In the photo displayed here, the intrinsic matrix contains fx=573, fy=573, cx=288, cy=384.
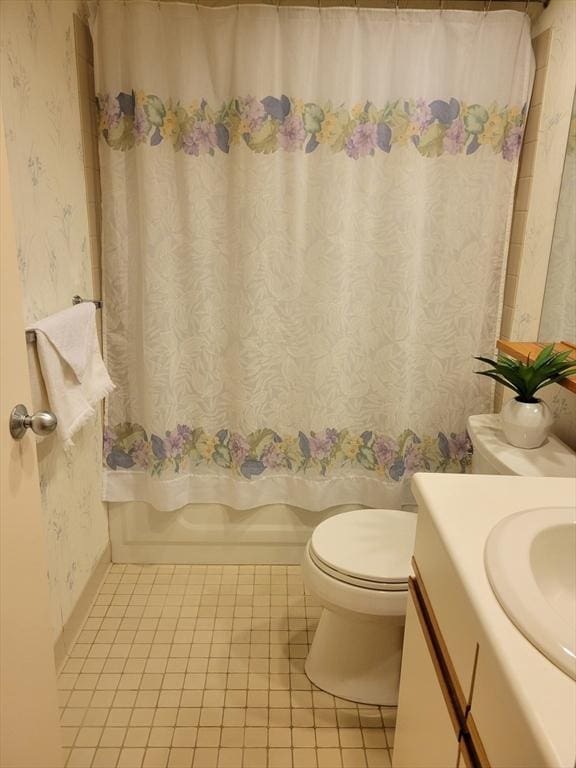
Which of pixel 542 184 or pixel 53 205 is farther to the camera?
pixel 542 184

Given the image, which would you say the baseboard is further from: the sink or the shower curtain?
the sink

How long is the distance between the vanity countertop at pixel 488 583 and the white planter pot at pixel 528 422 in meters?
0.38

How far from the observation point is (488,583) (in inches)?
33.4

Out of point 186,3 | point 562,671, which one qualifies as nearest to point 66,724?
point 562,671

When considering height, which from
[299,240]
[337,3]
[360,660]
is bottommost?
[360,660]

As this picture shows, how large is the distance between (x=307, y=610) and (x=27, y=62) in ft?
6.33

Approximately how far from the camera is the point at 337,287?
2002mm

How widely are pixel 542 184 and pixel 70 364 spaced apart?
1584 millimetres

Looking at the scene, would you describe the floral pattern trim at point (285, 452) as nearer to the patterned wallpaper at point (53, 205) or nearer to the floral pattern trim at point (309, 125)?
the patterned wallpaper at point (53, 205)

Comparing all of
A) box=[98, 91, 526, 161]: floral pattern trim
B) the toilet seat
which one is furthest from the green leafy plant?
box=[98, 91, 526, 161]: floral pattern trim

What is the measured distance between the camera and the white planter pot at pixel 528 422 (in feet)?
5.11

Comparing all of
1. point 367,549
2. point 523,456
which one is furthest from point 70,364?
point 523,456

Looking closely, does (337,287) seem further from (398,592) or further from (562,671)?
(562,671)

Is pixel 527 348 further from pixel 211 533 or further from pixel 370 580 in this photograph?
pixel 211 533
